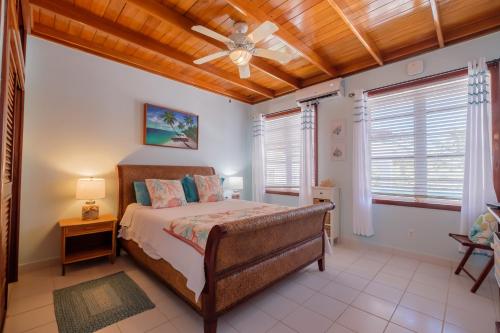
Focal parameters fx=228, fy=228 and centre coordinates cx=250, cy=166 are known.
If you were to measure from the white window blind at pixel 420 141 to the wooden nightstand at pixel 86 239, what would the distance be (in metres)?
3.75

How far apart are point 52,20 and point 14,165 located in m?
1.65

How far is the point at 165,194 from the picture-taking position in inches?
121

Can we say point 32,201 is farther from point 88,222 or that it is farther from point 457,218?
point 457,218

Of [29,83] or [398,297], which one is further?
[29,83]

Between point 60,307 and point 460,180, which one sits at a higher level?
point 460,180

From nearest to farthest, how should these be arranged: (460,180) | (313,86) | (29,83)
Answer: (29,83) < (460,180) < (313,86)

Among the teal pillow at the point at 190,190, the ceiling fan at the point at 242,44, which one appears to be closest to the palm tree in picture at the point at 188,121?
the teal pillow at the point at 190,190

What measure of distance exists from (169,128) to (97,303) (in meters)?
2.59

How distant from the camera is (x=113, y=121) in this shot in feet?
10.7

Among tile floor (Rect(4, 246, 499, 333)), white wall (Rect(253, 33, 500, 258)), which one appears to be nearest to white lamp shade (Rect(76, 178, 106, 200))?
tile floor (Rect(4, 246, 499, 333))

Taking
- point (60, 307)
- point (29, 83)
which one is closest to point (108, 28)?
point (29, 83)

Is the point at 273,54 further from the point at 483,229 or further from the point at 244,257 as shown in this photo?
the point at 483,229

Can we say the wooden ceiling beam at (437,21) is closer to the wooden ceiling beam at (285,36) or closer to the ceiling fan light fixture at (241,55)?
the wooden ceiling beam at (285,36)

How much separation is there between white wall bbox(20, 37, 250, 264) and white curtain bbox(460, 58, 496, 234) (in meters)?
4.09
